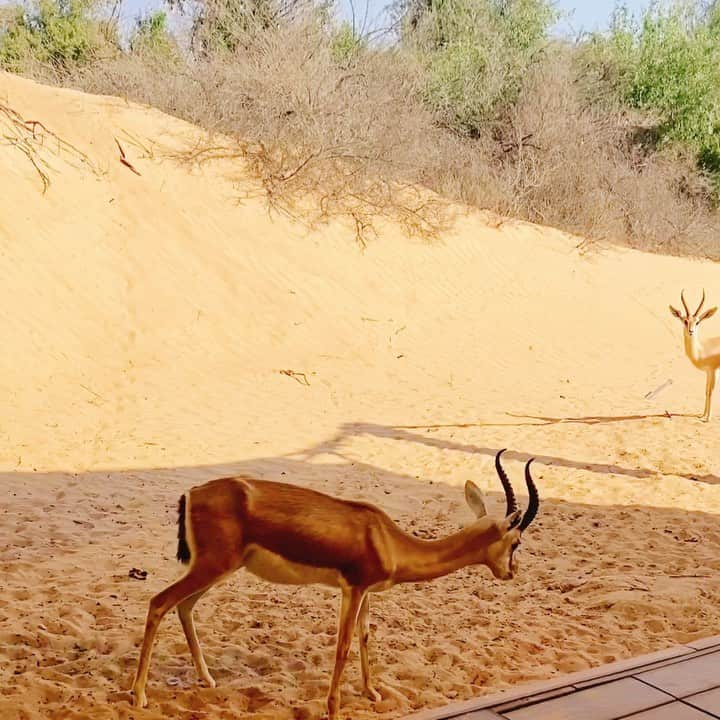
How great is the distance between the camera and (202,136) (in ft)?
61.3

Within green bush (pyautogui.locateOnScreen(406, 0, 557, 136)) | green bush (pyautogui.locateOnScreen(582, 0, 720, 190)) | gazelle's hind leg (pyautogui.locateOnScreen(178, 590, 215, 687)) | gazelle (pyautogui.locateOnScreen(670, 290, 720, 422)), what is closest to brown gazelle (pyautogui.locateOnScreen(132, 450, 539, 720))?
gazelle's hind leg (pyautogui.locateOnScreen(178, 590, 215, 687))

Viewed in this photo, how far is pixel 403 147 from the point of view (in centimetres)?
2059

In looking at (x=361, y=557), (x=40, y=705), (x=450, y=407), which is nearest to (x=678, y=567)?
(x=361, y=557)

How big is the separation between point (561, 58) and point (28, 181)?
18230 mm

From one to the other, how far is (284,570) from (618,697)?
1.52 metres

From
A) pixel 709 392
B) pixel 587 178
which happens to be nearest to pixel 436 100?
pixel 587 178

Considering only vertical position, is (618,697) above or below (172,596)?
below

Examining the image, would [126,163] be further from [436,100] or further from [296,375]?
[436,100]

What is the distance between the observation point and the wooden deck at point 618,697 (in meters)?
3.33

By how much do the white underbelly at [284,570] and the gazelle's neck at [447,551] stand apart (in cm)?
34

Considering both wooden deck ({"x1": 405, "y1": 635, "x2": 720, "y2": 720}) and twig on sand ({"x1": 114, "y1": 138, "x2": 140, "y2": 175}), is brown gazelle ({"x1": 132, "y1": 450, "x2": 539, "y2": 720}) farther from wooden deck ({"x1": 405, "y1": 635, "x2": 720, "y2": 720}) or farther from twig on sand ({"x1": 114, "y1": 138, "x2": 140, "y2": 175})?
twig on sand ({"x1": 114, "y1": 138, "x2": 140, "y2": 175})

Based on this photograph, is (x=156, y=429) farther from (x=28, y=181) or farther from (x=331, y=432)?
(x=28, y=181)

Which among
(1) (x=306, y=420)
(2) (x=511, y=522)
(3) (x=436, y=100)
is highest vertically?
(3) (x=436, y=100)

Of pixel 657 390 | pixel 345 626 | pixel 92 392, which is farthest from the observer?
pixel 657 390
